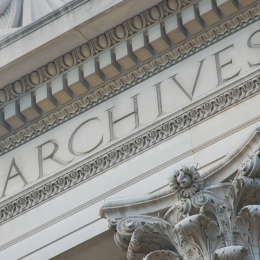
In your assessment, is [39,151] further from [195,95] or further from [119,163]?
[195,95]

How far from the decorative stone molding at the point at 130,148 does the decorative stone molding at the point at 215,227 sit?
2554 millimetres

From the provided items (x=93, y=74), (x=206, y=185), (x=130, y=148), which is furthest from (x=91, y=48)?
(x=206, y=185)

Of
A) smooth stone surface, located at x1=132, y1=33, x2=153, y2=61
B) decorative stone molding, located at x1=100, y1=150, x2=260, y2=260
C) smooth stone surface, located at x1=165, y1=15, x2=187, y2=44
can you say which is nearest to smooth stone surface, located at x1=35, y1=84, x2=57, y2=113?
smooth stone surface, located at x1=132, y1=33, x2=153, y2=61

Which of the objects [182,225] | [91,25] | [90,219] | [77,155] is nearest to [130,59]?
[91,25]

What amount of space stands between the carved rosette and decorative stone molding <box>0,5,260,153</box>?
108 inches

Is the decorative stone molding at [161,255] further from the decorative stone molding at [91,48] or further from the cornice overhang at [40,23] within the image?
the cornice overhang at [40,23]

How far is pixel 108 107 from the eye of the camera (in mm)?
14883

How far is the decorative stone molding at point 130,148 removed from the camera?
44.1 ft

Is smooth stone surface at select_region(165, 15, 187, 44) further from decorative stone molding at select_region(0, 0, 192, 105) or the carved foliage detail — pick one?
the carved foliage detail

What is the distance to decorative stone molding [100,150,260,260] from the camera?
10633 millimetres

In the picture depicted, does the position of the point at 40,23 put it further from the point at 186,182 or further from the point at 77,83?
the point at 186,182

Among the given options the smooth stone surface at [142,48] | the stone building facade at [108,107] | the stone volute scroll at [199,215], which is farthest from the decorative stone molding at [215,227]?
the smooth stone surface at [142,48]

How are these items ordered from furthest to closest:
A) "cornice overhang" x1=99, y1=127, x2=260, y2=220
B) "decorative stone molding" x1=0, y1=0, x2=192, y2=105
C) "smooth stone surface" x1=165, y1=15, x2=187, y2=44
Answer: "decorative stone molding" x1=0, y1=0, x2=192, y2=105, "smooth stone surface" x1=165, y1=15, x2=187, y2=44, "cornice overhang" x1=99, y1=127, x2=260, y2=220

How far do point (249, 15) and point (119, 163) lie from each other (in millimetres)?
3094
